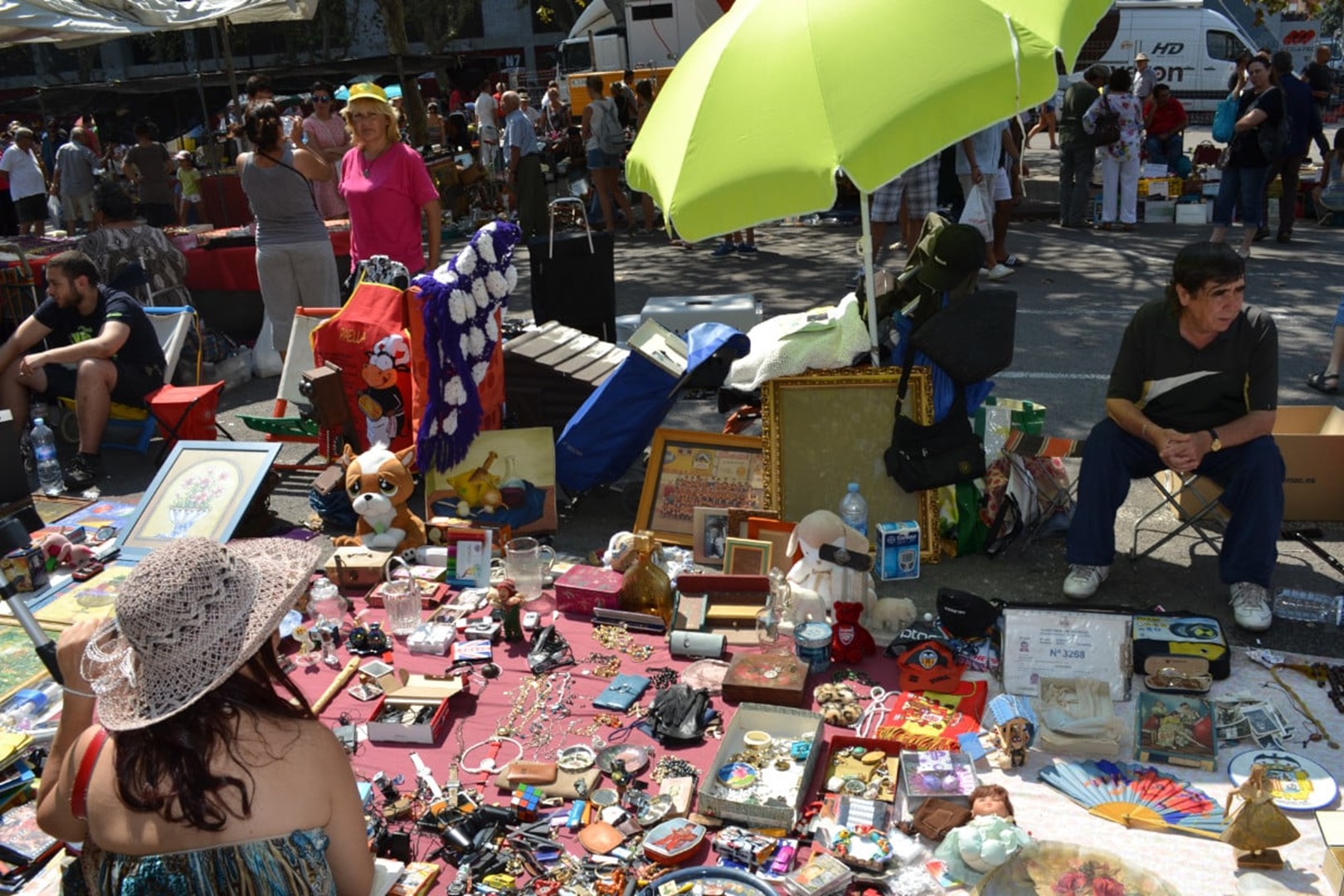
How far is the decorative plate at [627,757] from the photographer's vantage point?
11.4 feet

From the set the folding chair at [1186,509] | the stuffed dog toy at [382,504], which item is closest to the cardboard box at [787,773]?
the folding chair at [1186,509]

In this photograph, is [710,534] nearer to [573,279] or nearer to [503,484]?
[503,484]

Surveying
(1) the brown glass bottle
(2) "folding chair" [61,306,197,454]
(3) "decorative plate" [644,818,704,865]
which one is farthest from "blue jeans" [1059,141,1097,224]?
(3) "decorative plate" [644,818,704,865]

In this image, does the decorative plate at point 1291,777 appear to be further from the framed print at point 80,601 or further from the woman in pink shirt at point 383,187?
the woman in pink shirt at point 383,187

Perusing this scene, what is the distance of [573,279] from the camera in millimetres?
7195

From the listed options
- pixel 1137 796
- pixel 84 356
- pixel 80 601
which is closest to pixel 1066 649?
pixel 1137 796

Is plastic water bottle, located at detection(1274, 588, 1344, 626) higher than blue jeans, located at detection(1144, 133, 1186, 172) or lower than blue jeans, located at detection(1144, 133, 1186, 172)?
lower

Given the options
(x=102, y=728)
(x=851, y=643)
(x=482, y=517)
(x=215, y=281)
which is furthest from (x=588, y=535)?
(x=215, y=281)

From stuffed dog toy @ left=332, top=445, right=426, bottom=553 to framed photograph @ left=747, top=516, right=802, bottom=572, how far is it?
1539 mm

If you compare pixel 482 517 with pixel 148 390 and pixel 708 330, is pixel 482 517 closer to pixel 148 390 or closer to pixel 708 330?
pixel 708 330

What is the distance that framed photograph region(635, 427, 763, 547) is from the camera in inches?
196

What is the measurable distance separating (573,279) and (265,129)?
209 centimetres

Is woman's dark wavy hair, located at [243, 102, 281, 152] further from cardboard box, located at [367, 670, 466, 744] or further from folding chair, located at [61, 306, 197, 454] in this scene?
cardboard box, located at [367, 670, 466, 744]

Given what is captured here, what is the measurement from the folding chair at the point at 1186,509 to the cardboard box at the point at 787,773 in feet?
6.32
